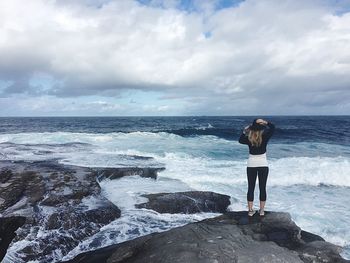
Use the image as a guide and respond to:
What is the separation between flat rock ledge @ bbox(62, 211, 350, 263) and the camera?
4809 mm

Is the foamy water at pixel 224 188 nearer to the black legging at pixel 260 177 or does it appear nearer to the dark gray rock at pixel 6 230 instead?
the dark gray rock at pixel 6 230

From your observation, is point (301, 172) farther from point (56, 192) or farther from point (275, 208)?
point (56, 192)

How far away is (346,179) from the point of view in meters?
15.5

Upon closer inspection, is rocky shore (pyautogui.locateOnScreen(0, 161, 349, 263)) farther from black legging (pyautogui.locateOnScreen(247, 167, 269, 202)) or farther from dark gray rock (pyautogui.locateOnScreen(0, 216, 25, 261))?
black legging (pyautogui.locateOnScreen(247, 167, 269, 202))

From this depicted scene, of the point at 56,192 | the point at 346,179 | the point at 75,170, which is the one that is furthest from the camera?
the point at 346,179

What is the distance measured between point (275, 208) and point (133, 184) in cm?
549

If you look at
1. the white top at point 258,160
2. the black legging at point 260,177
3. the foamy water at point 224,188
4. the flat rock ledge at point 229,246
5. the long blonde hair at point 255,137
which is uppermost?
the long blonde hair at point 255,137

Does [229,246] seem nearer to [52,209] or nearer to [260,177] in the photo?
[260,177]

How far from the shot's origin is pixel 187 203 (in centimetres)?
1005

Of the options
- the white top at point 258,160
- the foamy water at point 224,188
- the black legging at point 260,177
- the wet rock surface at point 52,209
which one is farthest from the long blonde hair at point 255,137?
the wet rock surface at point 52,209

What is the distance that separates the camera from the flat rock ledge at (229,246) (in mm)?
4809

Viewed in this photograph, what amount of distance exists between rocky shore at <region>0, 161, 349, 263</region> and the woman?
1.95ft

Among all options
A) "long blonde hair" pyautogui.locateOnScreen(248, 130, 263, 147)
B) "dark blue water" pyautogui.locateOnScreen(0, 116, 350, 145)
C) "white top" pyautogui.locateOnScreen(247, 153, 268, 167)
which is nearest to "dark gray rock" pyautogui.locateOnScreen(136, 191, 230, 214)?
"white top" pyautogui.locateOnScreen(247, 153, 268, 167)

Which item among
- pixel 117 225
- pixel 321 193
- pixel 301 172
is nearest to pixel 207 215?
pixel 117 225
